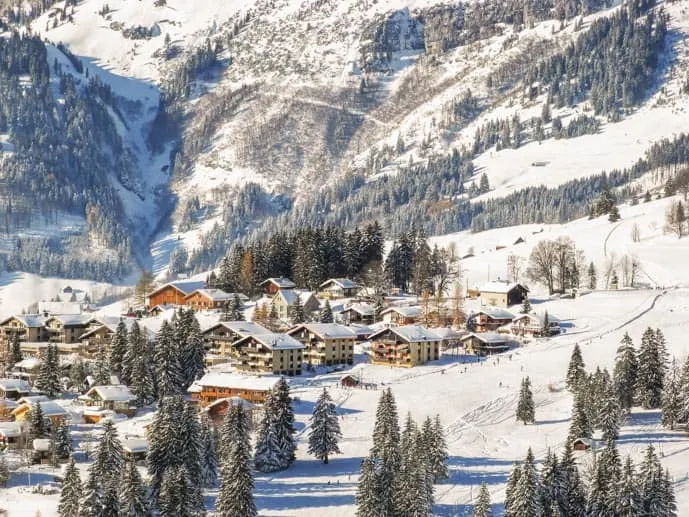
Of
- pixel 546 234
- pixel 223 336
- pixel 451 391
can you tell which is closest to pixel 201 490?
pixel 451 391

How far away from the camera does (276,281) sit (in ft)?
482

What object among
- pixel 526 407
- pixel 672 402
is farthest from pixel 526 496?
pixel 672 402

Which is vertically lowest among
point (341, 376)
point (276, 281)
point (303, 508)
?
point (303, 508)

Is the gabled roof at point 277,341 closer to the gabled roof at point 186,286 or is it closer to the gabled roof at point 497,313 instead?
the gabled roof at point 497,313

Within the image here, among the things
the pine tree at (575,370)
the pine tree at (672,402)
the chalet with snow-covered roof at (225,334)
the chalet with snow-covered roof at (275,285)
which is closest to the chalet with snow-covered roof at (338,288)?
the chalet with snow-covered roof at (275,285)

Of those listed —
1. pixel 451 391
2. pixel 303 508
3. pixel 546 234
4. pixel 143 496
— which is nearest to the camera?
pixel 143 496

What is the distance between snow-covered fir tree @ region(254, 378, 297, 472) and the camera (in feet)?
268

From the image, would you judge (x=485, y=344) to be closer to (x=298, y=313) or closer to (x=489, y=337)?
(x=489, y=337)

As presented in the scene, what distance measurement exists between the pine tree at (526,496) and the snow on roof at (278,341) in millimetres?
47419

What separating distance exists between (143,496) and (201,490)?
22.2 feet

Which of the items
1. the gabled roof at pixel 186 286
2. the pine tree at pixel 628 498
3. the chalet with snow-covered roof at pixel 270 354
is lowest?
the pine tree at pixel 628 498

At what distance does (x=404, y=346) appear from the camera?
366ft

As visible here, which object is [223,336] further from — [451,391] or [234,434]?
[234,434]

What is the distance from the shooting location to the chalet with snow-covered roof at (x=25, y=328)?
136500 mm
